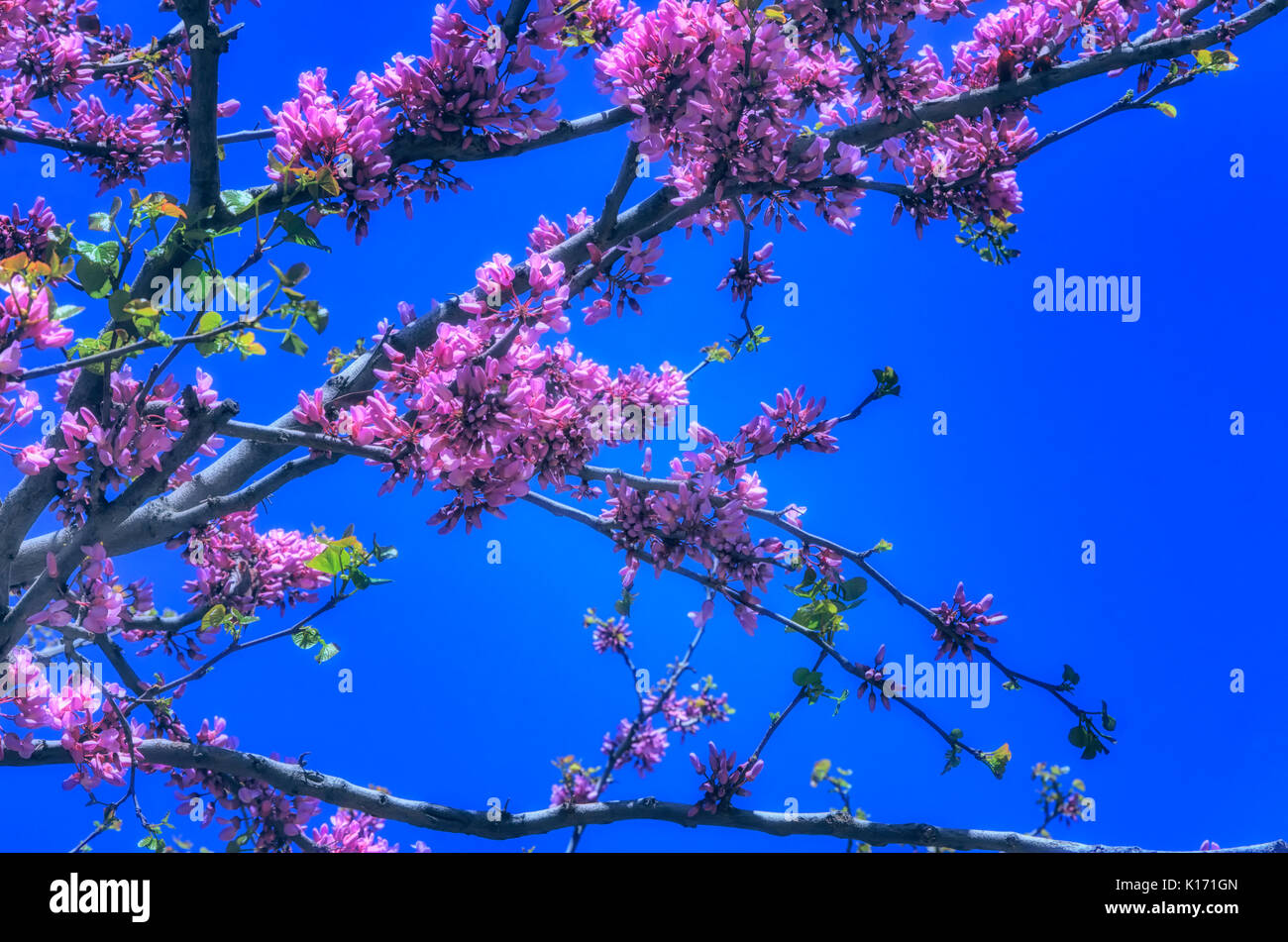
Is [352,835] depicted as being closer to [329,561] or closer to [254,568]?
[254,568]

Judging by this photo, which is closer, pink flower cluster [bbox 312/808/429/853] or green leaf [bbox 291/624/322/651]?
green leaf [bbox 291/624/322/651]

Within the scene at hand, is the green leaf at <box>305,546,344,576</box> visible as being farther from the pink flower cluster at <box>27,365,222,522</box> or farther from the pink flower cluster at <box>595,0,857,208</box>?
the pink flower cluster at <box>595,0,857,208</box>

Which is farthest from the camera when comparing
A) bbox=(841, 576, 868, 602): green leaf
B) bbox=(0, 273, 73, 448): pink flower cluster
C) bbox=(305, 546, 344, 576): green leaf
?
bbox=(841, 576, 868, 602): green leaf

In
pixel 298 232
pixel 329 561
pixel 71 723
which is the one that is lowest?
pixel 71 723

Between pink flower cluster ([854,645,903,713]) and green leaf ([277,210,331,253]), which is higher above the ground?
green leaf ([277,210,331,253])

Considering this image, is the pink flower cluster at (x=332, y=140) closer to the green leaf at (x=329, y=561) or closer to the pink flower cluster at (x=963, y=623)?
the green leaf at (x=329, y=561)

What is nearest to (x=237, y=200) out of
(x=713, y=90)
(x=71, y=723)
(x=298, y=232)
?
(x=298, y=232)

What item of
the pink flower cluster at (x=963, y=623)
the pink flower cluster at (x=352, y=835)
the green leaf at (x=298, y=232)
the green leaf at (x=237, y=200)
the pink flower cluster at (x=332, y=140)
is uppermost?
the pink flower cluster at (x=332, y=140)

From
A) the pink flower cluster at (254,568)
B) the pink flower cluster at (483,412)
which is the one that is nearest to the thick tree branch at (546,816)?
the pink flower cluster at (254,568)

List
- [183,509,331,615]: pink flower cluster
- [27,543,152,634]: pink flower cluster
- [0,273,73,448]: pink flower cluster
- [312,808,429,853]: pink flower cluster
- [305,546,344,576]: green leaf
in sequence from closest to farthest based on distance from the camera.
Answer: [0,273,73,448]: pink flower cluster < [27,543,152,634]: pink flower cluster < [305,546,344,576]: green leaf < [183,509,331,615]: pink flower cluster < [312,808,429,853]: pink flower cluster

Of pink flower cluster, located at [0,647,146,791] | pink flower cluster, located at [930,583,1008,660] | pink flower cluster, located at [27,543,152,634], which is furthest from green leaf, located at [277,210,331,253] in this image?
pink flower cluster, located at [930,583,1008,660]

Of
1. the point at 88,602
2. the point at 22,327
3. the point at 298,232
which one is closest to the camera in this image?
the point at 22,327

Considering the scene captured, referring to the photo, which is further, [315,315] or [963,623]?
[963,623]
